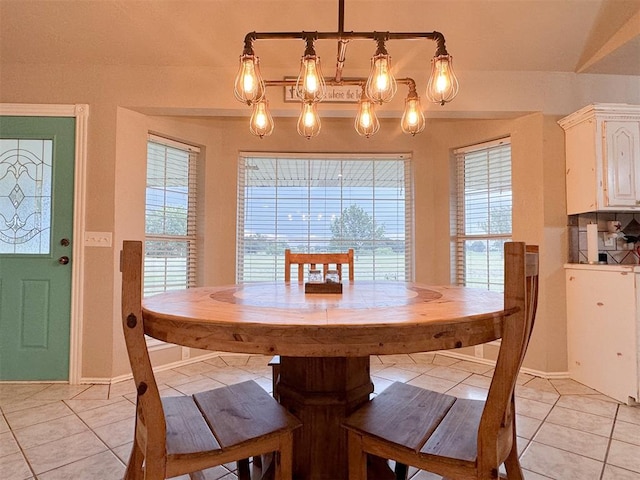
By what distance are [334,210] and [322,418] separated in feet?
8.32

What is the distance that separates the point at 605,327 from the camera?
246cm

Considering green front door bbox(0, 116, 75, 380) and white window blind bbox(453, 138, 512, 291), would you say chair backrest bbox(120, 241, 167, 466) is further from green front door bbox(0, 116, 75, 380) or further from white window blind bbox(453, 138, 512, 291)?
white window blind bbox(453, 138, 512, 291)

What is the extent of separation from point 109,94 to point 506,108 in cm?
318

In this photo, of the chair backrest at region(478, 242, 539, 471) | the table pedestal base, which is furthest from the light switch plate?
the chair backrest at region(478, 242, 539, 471)

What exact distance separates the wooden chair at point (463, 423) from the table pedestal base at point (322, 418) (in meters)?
0.20

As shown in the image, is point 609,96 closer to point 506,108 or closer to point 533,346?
point 506,108

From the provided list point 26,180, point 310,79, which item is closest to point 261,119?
point 310,79

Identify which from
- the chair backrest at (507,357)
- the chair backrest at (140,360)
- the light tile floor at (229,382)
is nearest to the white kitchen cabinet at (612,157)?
the light tile floor at (229,382)

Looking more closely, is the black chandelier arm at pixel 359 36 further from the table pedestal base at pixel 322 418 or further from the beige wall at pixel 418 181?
the beige wall at pixel 418 181

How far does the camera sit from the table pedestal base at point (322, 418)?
1.37m

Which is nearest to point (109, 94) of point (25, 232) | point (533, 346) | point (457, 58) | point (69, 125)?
point (69, 125)

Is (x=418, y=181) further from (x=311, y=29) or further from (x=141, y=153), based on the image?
(x=141, y=153)

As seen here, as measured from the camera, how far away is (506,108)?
2.83m

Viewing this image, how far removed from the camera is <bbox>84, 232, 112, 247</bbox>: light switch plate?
2.67m
